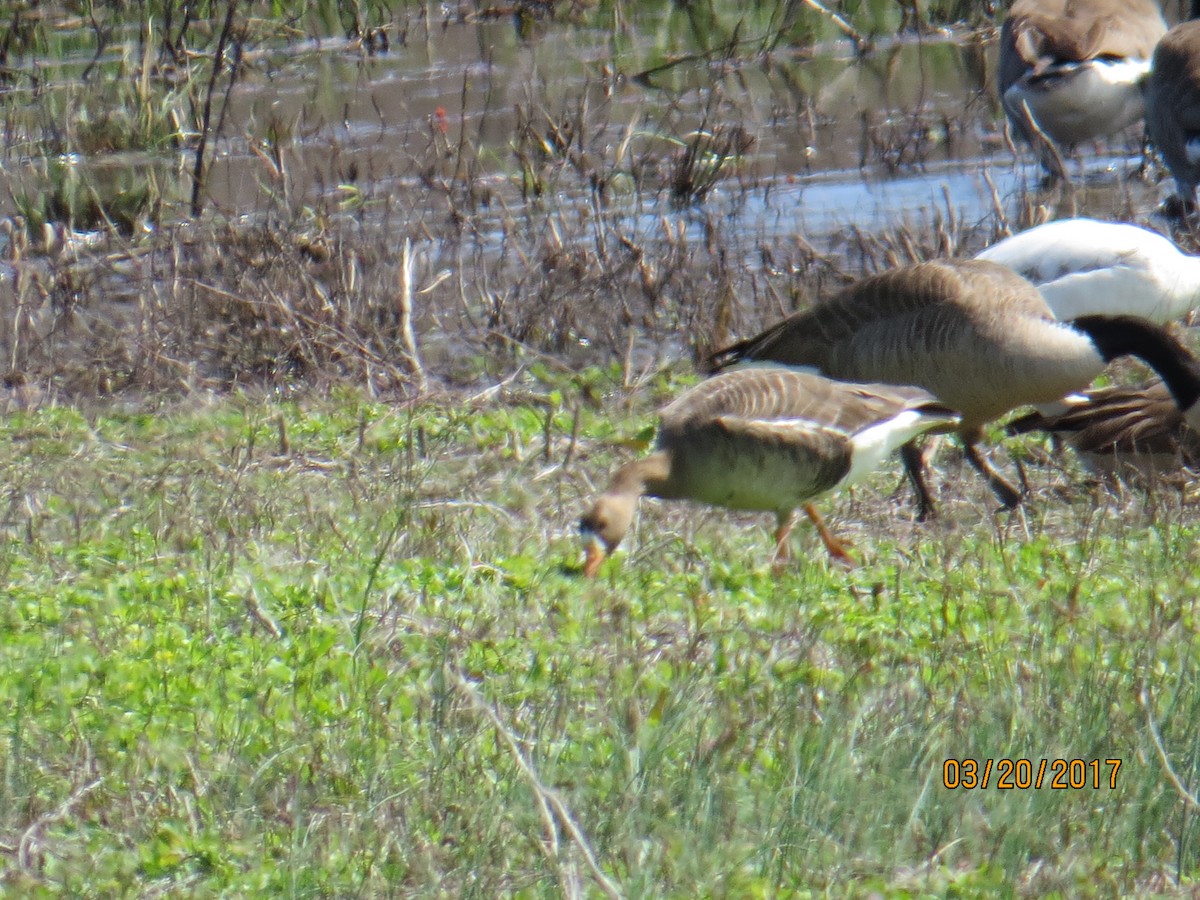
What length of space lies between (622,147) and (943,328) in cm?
465

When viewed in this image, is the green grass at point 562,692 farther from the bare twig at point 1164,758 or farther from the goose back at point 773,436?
the goose back at point 773,436

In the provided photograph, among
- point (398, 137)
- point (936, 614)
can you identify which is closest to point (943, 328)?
point (936, 614)

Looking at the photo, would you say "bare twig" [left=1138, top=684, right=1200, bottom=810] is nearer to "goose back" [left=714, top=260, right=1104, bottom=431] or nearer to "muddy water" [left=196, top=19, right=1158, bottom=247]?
"goose back" [left=714, top=260, right=1104, bottom=431]

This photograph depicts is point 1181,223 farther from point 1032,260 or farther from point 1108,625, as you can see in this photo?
point 1108,625

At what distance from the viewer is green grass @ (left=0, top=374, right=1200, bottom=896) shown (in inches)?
133

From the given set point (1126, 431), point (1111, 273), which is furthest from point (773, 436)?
point (1111, 273)

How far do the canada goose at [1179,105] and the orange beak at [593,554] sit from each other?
20.1 feet

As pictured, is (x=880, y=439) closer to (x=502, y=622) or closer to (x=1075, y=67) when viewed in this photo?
(x=502, y=622)

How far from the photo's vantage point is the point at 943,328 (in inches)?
247

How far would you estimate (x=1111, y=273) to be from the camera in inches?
281

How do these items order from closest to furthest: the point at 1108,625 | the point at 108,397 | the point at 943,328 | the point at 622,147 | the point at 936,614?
1. the point at 1108,625
2. the point at 936,614
3. the point at 943,328
4. the point at 108,397
5. the point at 622,147

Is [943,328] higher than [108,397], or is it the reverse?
[943,328]
